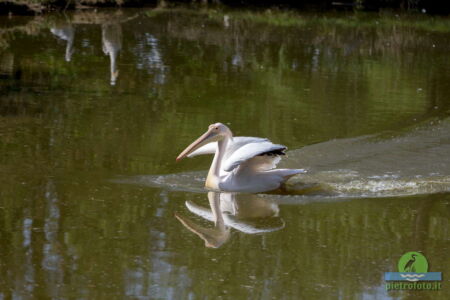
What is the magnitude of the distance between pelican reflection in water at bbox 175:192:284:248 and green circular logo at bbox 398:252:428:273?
1135 mm

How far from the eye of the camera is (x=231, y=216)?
7.28 metres

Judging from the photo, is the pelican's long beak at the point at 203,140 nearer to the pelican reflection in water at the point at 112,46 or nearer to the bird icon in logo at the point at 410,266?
the bird icon in logo at the point at 410,266

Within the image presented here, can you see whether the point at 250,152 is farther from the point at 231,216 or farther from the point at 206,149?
the point at 206,149

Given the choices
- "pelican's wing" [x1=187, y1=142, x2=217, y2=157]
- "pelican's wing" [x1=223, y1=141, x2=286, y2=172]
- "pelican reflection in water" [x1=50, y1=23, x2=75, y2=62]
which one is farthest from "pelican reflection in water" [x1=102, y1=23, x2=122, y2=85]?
"pelican's wing" [x1=223, y1=141, x2=286, y2=172]

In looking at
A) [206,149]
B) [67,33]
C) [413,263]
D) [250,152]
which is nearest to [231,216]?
[250,152]

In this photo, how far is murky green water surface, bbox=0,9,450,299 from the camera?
581 cm

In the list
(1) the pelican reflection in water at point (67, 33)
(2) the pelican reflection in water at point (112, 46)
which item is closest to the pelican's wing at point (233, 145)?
(2) the pelican reflection in water at point (112, 46)

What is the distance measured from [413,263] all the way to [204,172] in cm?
295

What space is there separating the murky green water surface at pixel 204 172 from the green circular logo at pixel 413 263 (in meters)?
0.06

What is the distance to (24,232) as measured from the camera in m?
6.52

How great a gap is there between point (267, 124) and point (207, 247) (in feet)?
14.9

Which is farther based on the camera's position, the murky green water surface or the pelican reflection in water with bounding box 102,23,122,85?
the pelican reflection in water with bounding box 102,23,122,85

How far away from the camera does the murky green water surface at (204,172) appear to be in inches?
229

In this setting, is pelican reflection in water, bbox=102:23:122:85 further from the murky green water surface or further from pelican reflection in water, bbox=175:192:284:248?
pelican reflection in water, bbox=175:192:284:248
